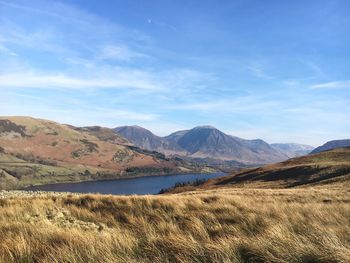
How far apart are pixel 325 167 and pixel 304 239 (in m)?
64.7

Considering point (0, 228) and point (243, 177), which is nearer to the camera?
point (0, 228)

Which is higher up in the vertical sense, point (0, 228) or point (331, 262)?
point (331, 262)

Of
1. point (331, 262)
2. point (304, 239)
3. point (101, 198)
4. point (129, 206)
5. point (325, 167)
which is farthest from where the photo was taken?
point (325, 167)

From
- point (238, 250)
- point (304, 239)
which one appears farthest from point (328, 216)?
point (238, 250)

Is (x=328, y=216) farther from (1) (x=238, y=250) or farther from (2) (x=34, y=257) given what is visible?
(2) (x=34, y=257)

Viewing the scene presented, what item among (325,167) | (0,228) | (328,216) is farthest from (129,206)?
(325,167)

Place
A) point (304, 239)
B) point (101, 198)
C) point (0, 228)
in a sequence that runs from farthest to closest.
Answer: point (101, 198) < point (0, 228) < point (304, 239)

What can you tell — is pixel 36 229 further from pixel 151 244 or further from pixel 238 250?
pixel 238 250

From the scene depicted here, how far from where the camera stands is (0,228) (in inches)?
353

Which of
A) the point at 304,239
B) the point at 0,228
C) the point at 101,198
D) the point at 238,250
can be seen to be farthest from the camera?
the point at 101,198

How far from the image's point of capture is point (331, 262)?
16.9 ft

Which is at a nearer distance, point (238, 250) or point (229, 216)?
point (238, 250)

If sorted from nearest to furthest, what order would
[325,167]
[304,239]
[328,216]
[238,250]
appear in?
[238,250], [304,239], [328,216], [325,167]

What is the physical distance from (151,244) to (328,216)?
5938mm
